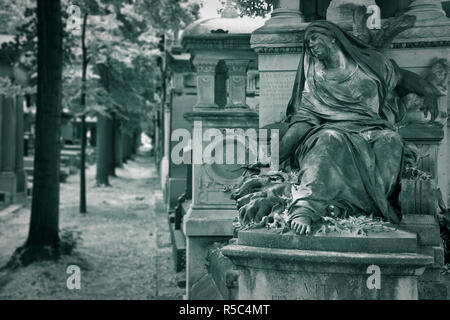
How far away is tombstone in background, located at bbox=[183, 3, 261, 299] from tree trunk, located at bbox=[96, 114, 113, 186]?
46.0ft

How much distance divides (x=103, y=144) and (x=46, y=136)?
11.8 metres

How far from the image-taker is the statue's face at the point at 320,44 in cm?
644

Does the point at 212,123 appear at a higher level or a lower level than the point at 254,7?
lower

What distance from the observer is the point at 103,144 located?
22.8m

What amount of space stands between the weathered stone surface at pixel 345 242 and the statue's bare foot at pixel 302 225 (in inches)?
1.8

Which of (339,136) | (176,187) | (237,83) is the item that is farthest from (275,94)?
(176,187)

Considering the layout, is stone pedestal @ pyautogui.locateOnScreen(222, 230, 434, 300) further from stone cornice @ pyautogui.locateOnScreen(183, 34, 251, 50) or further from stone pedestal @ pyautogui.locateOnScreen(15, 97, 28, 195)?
stone pedestal @ pyautogui.locateOnScreen(15, 97, 28, 195)

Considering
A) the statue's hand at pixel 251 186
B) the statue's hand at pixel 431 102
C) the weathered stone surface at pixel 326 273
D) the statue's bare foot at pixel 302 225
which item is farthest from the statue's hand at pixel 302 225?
the statue's hand at pixel 431 102

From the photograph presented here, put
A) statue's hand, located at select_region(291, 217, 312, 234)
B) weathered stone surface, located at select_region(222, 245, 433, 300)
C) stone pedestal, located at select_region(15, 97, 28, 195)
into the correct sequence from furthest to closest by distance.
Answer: stone pedestal, located at select_region(15, 97, 28, 195)
statue's hand, located at select_region(291, 217, 312, 234)
weathered stone surface, located at select_region(222, 245, 433, 300)

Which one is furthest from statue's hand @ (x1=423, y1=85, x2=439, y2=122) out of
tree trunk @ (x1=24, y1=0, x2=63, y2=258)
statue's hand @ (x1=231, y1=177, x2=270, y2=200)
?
tree trunk @ (x1=24, y1=0, x2=63, y2=258)

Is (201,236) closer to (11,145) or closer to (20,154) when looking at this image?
(11,145)

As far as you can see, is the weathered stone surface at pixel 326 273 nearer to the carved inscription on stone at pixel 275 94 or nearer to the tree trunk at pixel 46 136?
the carved inscription on stone at pixel 275 94

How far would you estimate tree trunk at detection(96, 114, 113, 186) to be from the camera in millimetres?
22719
